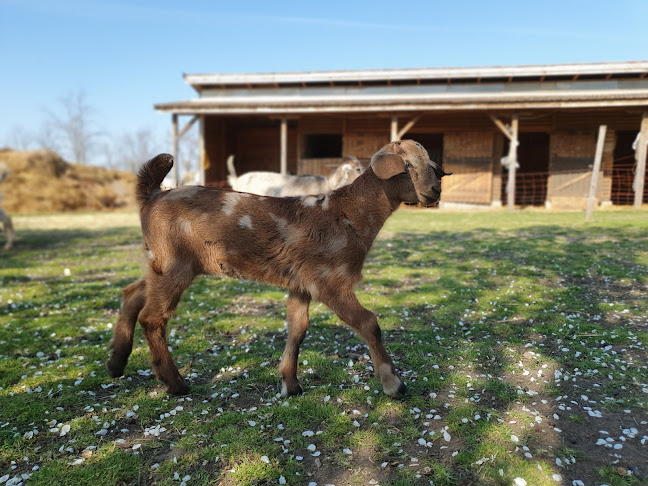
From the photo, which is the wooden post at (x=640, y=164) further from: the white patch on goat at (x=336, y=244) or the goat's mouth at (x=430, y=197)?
the white patch on goat at (x=336, y=244)

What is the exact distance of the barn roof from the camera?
19.5 meters

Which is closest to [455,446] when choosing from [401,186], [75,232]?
[401,186]

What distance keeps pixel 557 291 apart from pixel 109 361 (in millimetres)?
5885

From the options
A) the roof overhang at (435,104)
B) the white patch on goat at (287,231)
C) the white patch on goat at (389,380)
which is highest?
the roof overhang at (435,104)

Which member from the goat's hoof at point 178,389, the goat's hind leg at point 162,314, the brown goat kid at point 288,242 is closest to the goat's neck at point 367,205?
the brown goat kid at point 288,242

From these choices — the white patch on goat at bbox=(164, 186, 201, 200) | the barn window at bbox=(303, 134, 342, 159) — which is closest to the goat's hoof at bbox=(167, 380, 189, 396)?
the white patch on goat at bbox=(164, 186, 201, 200)

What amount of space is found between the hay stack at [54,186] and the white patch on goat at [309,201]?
27.6m

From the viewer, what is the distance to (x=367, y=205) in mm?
3904

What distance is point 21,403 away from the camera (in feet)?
12.2

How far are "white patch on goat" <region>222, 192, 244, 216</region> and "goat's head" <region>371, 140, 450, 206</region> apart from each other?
1.22 m

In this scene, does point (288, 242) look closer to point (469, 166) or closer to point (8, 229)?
point (8, 229)

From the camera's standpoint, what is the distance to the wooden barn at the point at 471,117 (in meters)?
20.0

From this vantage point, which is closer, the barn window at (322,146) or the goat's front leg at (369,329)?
the goat's front leg at (369,329)

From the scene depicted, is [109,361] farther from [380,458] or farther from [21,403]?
[380,458]
